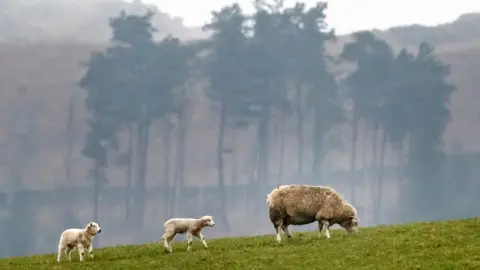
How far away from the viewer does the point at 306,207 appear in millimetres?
31047

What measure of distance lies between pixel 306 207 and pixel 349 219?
2540mm

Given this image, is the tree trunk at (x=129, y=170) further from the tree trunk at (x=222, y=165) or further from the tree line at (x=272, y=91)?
the tree trunk at (x=222, y=165)

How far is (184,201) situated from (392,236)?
11419 cm

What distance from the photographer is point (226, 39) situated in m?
159

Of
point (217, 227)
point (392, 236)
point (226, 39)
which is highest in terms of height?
point (226, 39)

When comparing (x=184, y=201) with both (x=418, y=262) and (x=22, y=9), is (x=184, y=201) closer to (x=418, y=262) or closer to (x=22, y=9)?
(x=22, y=9)

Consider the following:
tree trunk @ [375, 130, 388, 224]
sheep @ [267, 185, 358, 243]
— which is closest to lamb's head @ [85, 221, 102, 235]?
sheep @ [267, 185, 358, 243]

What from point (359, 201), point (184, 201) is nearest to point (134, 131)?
point (184, 201)

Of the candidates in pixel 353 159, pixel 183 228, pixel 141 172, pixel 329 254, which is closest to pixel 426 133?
pixel 353 159

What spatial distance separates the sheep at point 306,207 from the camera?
3111 centimetres

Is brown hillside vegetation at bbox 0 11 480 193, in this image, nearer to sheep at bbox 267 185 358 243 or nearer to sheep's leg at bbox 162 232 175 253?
sheep at bbox 267 185 358 243

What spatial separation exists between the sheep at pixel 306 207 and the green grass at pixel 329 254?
38.5 inches

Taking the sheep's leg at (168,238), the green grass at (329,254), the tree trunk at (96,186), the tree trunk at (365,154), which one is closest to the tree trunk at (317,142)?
the tree trunk at (365,154)

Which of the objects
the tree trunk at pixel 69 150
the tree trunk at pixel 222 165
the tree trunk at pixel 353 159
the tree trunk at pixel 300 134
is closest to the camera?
the tree trunk at pixel 222 165
